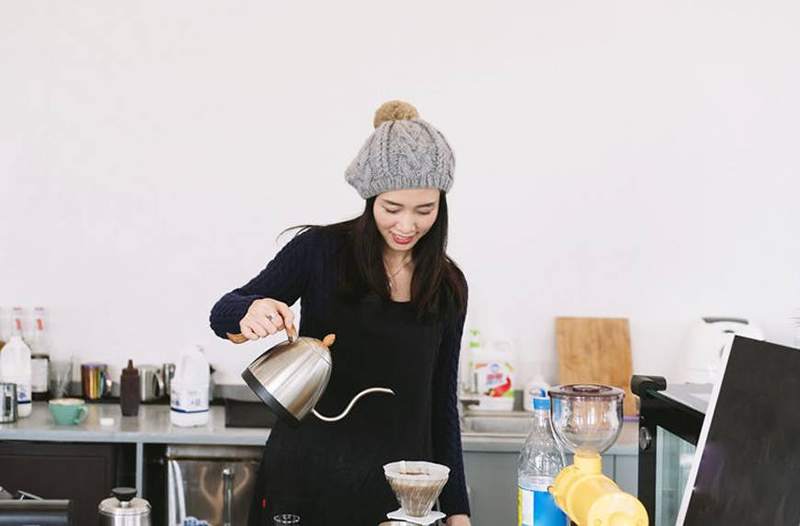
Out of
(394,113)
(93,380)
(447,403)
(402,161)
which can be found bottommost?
(93,380)

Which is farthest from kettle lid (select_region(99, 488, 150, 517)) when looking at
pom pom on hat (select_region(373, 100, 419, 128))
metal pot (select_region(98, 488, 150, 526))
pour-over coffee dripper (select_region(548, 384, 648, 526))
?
pom pom on hat (select_region(373, 100, 419, 128))

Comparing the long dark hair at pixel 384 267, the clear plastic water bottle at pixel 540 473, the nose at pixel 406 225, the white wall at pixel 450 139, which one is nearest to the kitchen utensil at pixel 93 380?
the white wall at pixel 450 139

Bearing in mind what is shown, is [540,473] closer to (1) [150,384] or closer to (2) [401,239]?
(2) [401,239]

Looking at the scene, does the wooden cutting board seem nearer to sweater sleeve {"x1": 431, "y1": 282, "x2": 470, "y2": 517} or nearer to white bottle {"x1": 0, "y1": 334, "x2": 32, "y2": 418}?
sweater sleeve {"x1": 431, "y1": 282, "x2": 470, "y2": 517}

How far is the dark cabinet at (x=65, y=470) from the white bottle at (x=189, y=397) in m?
0.20

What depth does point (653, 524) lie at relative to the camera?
5.48ft

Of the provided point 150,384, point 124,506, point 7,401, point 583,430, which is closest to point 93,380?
point 150,384

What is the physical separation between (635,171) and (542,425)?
1.94 metres

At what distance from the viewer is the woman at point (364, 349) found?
2.19 metres

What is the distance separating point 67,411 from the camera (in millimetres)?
3156

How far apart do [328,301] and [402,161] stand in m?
0.36


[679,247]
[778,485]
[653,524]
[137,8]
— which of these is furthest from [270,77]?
[778,485]

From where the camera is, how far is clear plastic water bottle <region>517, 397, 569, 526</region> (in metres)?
1.60

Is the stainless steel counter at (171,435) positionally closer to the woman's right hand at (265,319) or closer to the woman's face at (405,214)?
the woman's face at (405,214)
